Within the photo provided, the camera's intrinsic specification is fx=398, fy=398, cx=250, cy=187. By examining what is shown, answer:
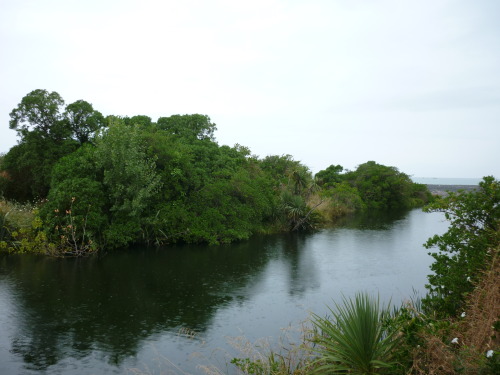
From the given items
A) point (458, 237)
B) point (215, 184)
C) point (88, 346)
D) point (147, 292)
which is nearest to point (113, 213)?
point (215, 184)

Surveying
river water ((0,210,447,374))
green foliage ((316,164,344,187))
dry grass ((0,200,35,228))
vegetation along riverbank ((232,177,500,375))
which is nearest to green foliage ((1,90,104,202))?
dry grass ((0,200,35,228))

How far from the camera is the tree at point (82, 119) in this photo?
26.9m

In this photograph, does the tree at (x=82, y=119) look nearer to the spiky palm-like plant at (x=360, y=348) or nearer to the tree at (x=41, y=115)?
the tree at (x=41, y=115)

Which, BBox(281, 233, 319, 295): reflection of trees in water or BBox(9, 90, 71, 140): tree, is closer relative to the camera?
BBox(281, 233, 319, 295): reflection of trees in water

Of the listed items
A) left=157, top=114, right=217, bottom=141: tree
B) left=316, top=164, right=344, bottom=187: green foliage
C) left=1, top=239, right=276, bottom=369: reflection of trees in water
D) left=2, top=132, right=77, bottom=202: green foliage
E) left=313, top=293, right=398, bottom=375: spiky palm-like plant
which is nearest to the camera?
left=313, top=293, right=398, bottom=375: spiky palm-like plant

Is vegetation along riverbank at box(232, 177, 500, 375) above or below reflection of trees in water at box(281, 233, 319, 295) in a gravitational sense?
above

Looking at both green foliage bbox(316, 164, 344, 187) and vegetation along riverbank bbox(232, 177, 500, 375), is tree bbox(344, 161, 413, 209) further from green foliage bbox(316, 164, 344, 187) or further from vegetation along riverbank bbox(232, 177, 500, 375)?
vegetation along riverbank bbox(232, 177, 500, 375)

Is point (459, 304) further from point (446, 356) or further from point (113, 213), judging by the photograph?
point (113, 213)

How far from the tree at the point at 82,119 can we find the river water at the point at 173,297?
9582 mm

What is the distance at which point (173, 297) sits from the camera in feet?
50.2

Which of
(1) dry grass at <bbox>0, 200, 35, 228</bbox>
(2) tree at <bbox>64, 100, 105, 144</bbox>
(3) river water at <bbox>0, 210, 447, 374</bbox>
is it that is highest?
(2) tree at <bbox>64, 100, 105, 144</bbox>

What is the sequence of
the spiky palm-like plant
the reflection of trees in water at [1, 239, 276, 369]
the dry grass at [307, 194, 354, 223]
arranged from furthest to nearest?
1. the dry grass at [307, 194, 354, 223]
2. the reflection of trees in water at [1, 239, 276, 369]
3. the spiky palm-like plant

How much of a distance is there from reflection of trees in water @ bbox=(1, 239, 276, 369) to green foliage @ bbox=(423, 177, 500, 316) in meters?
6.93

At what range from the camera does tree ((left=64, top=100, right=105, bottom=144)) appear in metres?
26.9
